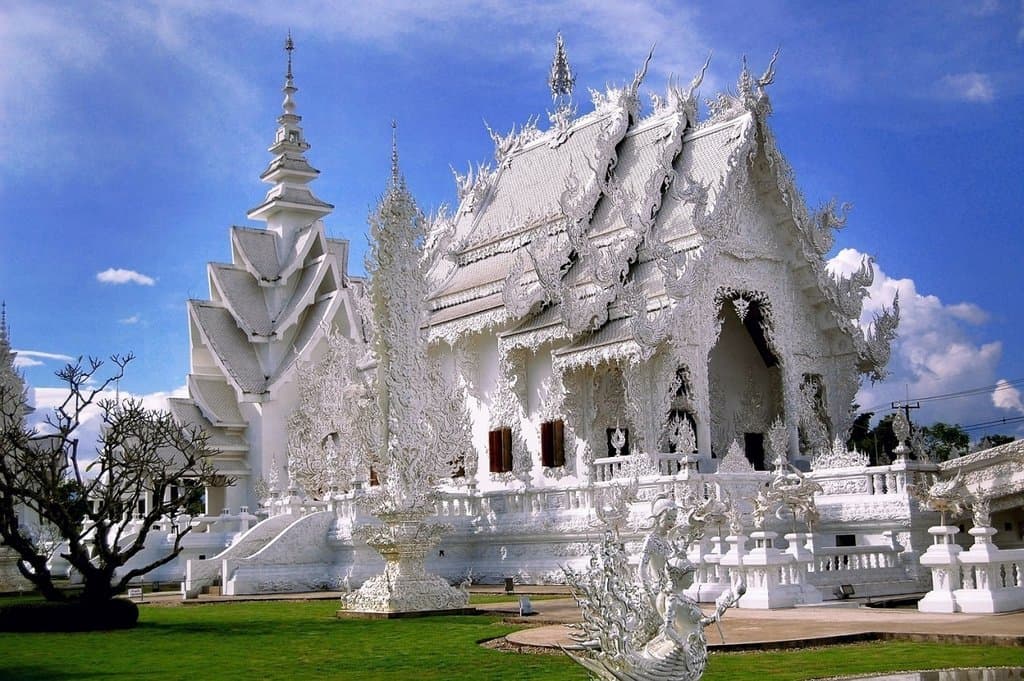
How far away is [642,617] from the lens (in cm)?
→ 577

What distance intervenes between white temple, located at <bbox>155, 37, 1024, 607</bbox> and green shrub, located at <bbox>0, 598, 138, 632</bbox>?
10.2 feet

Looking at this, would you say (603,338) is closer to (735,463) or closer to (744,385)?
(735,463)

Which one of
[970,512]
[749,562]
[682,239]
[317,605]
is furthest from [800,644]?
[682,239]

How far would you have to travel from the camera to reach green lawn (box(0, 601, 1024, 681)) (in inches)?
312

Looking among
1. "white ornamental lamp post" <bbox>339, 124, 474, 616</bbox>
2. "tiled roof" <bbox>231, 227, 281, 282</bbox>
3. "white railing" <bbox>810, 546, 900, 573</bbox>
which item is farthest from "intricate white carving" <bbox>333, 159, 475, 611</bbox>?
"tiled roof" <bbox>231, 227, 281, 282</bbox>

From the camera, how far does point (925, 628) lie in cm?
946

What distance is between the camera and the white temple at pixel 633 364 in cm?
1686

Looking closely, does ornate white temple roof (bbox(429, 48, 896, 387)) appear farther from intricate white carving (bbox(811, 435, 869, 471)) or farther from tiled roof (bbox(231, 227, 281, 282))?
tiled roof (bbox(231, 227, 281, 282))

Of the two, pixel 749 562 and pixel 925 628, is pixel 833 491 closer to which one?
pixel 749 562

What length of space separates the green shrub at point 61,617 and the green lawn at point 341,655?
12.7 inches

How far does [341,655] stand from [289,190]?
25.4 metres

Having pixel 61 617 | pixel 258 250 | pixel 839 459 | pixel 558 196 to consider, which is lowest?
pixel 61 617

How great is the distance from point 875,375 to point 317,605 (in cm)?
1028

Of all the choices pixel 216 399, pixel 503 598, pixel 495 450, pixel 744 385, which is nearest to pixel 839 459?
pixel 744 385
